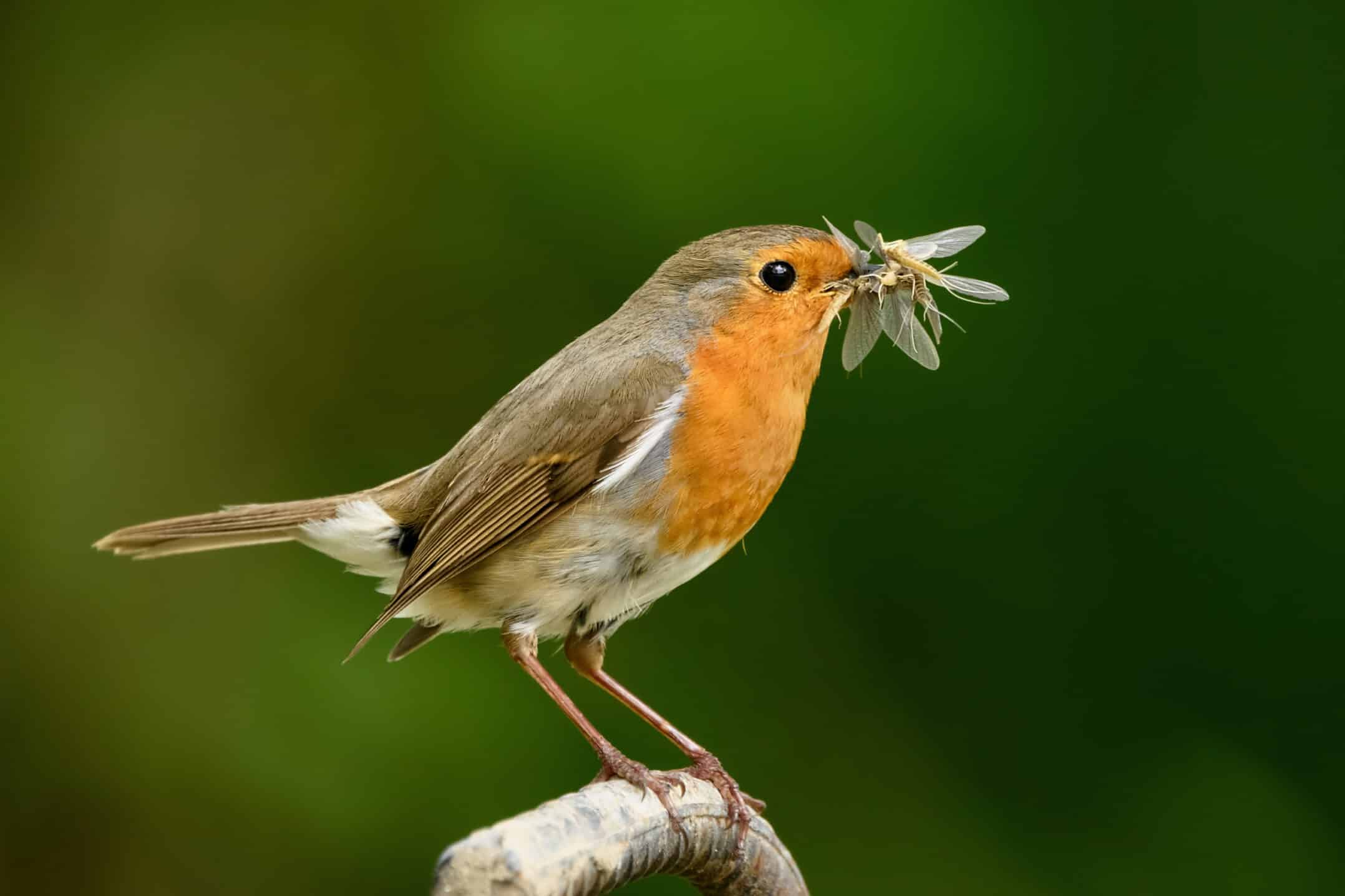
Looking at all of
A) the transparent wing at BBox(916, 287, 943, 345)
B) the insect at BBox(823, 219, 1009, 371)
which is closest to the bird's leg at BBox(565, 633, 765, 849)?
the insect at BBox(823, 219, 1009, 371)

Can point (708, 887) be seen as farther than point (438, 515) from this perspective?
No

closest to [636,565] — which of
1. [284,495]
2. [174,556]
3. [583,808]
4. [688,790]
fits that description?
[688,790]

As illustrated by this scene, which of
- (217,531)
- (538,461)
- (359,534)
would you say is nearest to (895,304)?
(538,461)

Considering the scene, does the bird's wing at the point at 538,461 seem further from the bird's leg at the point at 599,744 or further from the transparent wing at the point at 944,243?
the transparent wing at the point at 944,243

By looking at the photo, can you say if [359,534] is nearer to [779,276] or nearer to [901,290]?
[779,276]

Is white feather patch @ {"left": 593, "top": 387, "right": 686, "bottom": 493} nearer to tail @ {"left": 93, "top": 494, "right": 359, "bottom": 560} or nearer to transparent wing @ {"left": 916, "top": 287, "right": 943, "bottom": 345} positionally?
transparent wing @ {"left": 916, "top": 287, "right": 943, "bottom": 345}

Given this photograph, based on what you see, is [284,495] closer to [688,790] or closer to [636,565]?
[636,565]
